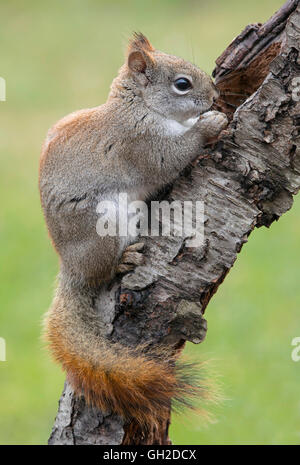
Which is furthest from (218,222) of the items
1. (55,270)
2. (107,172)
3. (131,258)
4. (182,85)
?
(55,270)

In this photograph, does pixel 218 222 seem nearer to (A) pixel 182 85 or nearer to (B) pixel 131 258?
(B) pixel 131 258

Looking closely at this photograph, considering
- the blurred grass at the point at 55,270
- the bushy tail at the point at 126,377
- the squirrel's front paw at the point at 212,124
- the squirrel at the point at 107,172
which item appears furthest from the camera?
the blurred grass at the point at 55,270

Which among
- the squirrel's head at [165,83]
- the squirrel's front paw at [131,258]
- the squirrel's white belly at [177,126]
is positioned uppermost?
the squirrel's head at [165,83]

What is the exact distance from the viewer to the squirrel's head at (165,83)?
224 centimetres

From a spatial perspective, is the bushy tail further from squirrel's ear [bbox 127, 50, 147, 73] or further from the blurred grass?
squirrel's ear [bbox 127, 50, 147, 73]

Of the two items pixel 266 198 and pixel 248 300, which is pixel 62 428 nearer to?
pixel 266 198

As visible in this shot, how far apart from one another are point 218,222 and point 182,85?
65 cm

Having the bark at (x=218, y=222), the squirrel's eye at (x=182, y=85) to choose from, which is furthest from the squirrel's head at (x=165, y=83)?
the bark at (x=218, y=222)

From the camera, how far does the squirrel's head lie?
2.24 m

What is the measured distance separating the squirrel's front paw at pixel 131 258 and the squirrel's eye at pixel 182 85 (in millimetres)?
602

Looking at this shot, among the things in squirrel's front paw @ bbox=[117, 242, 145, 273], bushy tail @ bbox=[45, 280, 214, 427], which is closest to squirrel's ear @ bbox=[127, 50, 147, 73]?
squirrel's front paw @ bbox=[117, 242, 145, 273]

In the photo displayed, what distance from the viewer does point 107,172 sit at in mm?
2125

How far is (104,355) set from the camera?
6.00ft

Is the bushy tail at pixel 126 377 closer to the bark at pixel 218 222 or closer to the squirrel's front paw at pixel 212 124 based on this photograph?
the bark at pixel 218 222
